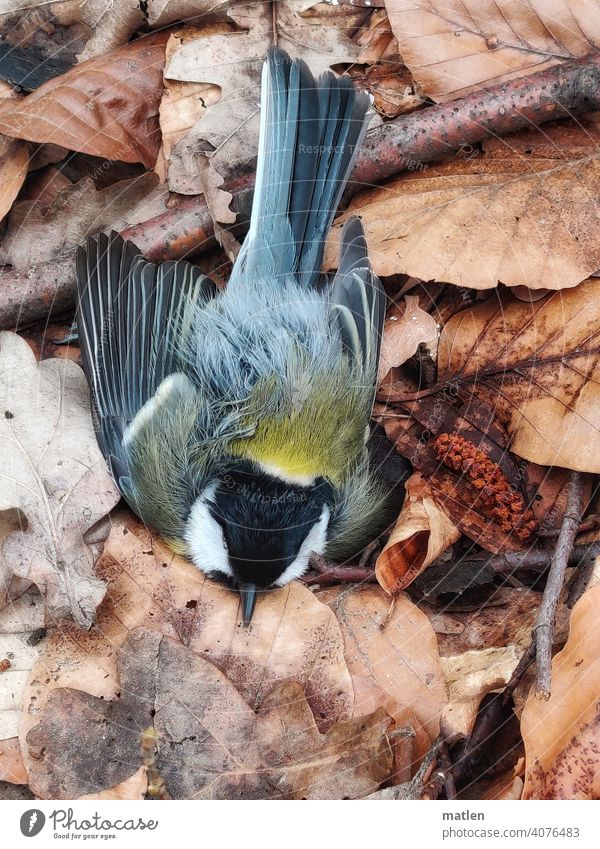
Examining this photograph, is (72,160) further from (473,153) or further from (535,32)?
(535,32)

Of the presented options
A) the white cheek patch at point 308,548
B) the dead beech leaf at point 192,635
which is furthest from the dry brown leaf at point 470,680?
the white cheek patch at point 308,548

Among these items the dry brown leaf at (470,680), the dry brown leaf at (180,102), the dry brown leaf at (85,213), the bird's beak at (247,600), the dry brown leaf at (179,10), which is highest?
the dry brown leaf at (179,10)

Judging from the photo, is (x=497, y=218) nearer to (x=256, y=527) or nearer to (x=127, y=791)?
(x=256, y=527)

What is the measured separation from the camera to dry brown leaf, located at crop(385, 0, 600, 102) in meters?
1.56

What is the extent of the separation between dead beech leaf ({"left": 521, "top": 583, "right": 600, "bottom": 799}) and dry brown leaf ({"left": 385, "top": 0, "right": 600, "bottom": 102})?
3.28ft

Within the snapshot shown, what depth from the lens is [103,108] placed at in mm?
1595

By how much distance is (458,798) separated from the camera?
3.94ft

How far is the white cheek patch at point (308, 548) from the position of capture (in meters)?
1.41

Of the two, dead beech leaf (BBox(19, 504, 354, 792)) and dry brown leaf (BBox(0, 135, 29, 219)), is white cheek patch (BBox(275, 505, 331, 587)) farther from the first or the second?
dry brown leaf (BBox(0, 135, 29, 219))

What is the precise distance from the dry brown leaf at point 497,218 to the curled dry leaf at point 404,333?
93mm

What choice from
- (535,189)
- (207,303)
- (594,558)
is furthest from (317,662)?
(535,189)

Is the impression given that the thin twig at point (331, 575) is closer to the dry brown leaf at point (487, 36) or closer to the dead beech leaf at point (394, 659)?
the dead beech leaf at point (394, 659)

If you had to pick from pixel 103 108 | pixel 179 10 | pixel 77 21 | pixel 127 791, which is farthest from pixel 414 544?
pixel 77 21
